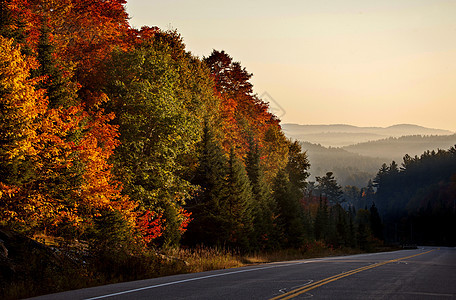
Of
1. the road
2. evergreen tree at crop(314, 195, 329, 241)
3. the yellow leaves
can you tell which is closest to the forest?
the yellow leaves

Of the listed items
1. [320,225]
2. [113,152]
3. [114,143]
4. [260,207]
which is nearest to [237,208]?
[260,207]

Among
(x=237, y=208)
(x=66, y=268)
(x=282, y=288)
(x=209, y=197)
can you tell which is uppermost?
(x=209, y=197)

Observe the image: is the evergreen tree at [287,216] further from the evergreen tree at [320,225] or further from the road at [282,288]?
the evergreen tree at [320,225]

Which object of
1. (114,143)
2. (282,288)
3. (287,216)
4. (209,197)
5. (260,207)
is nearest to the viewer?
(282,288)

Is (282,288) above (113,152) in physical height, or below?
below

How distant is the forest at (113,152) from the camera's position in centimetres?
1789

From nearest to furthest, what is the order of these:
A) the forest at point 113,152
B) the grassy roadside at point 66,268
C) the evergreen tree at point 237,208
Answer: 1. the grassy roadside at point 66,268
2. the forest at point 113,152
3. the evergreen tree at point 237,208

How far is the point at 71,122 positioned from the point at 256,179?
2793 centimetres

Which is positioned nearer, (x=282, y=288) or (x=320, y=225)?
(x=282, y=288)

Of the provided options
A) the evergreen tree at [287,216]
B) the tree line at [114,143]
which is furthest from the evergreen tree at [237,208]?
the evergreen tree at [287,216]

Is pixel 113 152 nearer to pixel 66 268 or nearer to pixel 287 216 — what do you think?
pixel 66 268

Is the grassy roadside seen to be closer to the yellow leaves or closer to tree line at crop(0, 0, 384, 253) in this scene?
tree line at crop(0, 0, 384, 253)

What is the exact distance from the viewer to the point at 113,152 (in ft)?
84.7

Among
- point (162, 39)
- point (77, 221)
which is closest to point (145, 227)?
point (77, 221)
